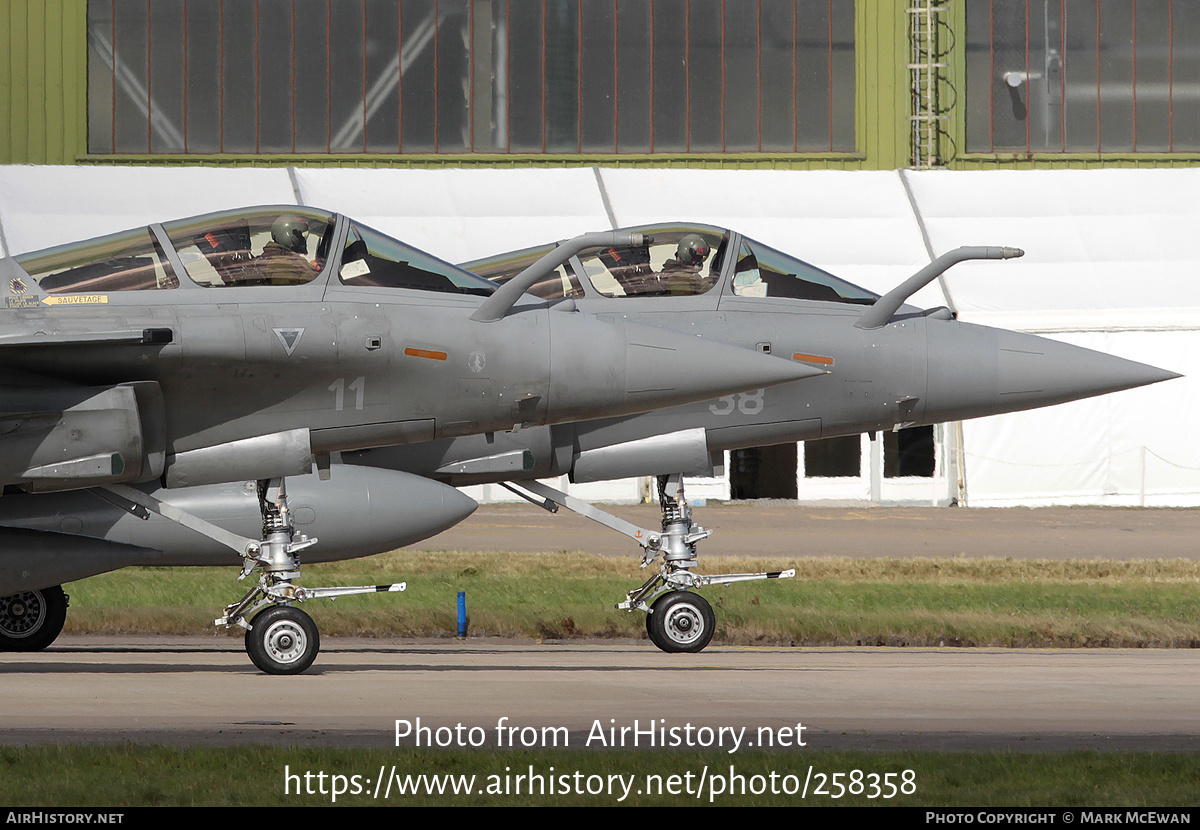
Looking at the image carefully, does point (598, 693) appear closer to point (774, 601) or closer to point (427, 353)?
point (427, 353)

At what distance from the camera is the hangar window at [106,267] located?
460 inches

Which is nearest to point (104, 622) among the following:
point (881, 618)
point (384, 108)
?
point (881, 618)

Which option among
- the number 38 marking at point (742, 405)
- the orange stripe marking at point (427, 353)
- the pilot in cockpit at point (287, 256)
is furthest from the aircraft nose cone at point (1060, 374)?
the pilot in cockpit at point (287, 256)

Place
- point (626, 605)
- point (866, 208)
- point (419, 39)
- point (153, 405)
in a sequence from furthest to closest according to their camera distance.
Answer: point (419, 39) < point (866, 208) < point (626, 605) < point (153, 405)

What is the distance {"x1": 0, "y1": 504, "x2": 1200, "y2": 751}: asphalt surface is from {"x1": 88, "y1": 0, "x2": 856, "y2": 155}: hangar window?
26.0 m

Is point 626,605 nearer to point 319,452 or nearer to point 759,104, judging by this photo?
point 319,452

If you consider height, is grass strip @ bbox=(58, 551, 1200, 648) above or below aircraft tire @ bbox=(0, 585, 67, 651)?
below

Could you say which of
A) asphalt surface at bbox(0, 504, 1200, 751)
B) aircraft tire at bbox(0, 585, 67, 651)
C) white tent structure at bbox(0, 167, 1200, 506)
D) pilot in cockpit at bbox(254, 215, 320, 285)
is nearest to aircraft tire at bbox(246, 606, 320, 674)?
asphalt surface at bbox(0, 504, 1200, 751)

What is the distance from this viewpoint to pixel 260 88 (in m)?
40.2

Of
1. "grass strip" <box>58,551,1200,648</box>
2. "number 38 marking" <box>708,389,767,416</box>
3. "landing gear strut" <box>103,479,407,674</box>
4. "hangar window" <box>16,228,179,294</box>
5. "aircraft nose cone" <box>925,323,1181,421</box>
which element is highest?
"hangar window" <box>16,228,179,294</box>

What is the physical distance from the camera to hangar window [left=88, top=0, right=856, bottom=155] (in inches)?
1565

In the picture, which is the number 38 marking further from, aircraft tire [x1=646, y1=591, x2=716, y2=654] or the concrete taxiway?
the concrete taxiway

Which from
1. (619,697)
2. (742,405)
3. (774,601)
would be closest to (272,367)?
(619,697)

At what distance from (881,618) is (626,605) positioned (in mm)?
3129
